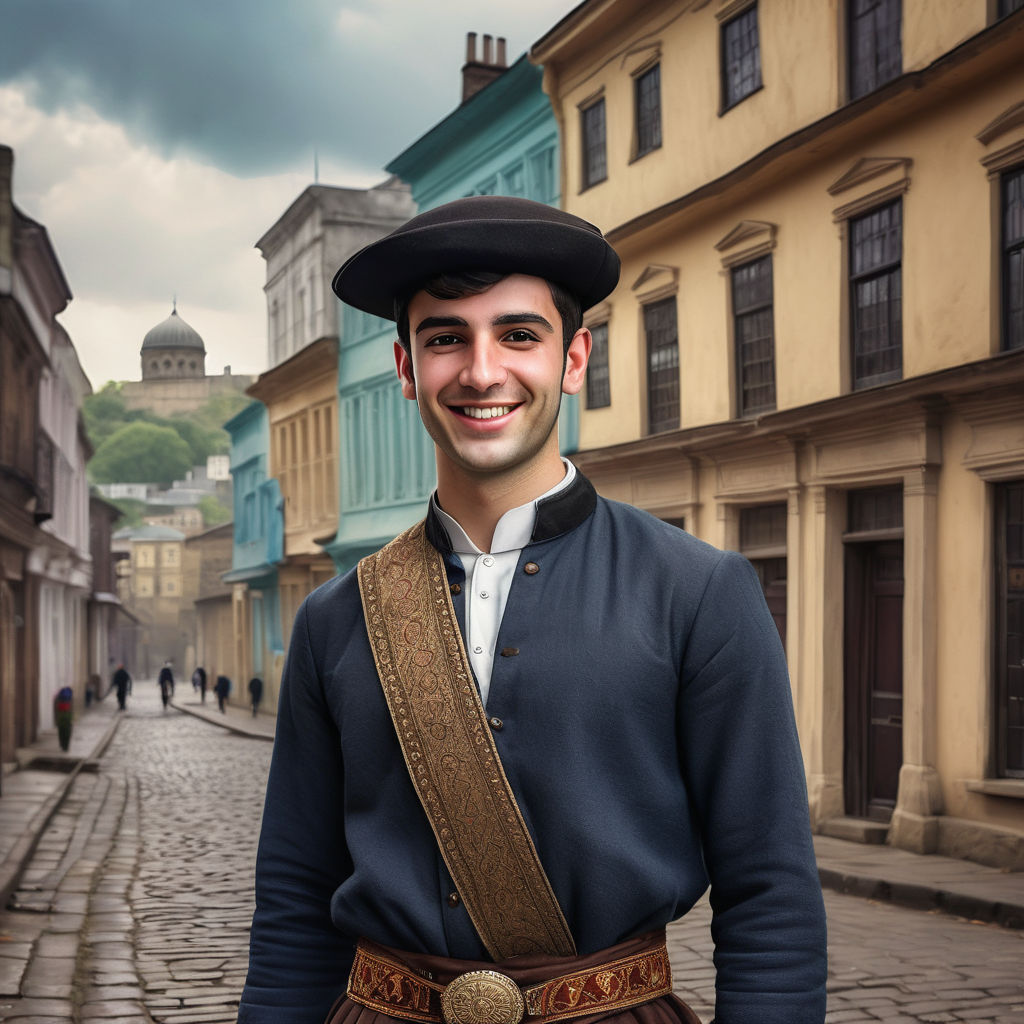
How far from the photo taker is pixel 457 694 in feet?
7.79

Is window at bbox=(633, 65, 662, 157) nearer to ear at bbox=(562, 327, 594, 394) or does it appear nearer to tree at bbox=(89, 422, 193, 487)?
ear at bbox=(562, 327, 594, 394)

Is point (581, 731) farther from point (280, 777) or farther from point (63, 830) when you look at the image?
point (63, 830)

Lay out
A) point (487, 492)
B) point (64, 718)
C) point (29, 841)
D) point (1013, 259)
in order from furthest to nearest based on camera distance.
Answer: point (64, 718) < point (29, 841) < point (1013, 259) < point (487, 492)

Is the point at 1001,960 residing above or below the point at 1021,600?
below

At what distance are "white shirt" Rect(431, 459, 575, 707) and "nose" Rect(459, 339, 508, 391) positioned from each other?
0.23 m

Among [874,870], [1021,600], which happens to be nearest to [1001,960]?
[874,870]

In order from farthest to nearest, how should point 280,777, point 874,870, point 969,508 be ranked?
point 969,508 → point 874,870 → point 280,777

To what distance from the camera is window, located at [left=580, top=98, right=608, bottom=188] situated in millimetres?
20031

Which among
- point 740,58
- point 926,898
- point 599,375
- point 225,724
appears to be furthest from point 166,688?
point 926,898

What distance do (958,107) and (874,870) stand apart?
6.29m

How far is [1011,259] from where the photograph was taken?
12.2m

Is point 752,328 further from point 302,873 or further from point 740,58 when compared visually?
point 302,873

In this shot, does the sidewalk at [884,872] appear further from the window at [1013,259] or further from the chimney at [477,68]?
the chimney at [477,68]

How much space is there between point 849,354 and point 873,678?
10.1 feet
